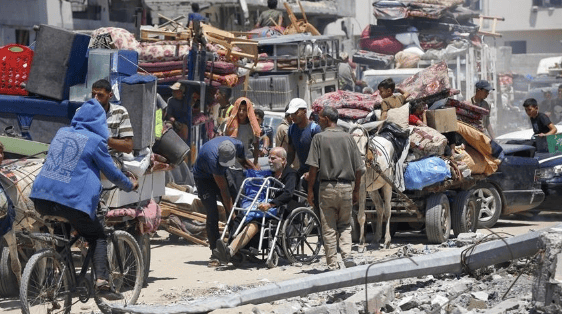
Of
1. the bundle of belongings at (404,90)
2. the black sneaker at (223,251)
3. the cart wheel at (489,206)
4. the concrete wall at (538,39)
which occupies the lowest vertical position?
the concrete wall at (538,39)

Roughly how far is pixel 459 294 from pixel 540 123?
9322 mm

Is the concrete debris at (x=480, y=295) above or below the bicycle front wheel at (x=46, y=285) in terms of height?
below

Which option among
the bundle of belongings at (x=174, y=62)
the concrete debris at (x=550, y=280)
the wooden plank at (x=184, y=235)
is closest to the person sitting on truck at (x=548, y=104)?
the bundle of belongings at (x=174, y=62)

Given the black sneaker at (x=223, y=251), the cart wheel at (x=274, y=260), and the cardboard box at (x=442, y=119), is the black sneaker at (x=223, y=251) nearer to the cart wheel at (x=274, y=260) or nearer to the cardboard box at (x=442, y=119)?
the cart wheel at (x=274, y=260)

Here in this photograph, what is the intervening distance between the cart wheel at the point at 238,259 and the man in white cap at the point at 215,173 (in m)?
0.22

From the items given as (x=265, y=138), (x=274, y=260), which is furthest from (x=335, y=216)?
(x=265, y=138)

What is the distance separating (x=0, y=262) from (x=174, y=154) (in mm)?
2455

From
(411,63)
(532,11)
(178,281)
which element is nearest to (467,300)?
(178,281)

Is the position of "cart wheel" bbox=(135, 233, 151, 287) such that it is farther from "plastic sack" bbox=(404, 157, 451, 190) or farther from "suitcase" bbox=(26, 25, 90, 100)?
"plastic sack" bbox=(404, 157, 451, 190)

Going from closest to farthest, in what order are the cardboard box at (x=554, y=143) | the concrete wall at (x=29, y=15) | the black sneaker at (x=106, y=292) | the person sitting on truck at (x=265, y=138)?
1. the black sneaker at (x=106, y=292)
2. the cardboard box at (x=554, y=143)
3. the person sitting on truck at (x=265, y=138)
4. the concrete wall at (x=29, y=15)

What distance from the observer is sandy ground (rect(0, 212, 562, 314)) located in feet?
36.7

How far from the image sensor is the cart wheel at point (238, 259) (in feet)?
43.3

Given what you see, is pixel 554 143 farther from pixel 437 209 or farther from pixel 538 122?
pixel 437 209

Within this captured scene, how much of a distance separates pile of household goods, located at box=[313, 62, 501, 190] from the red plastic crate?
427cm
